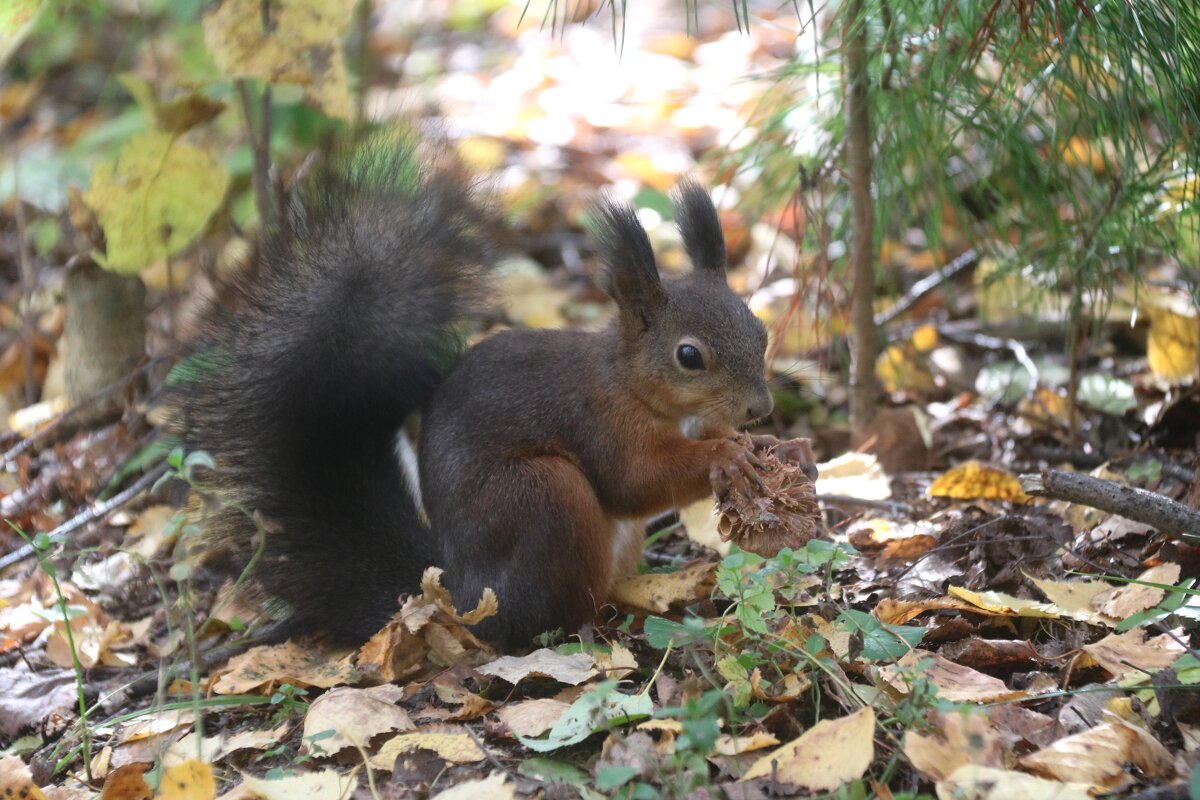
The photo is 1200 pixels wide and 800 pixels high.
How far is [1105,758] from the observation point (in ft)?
4.16

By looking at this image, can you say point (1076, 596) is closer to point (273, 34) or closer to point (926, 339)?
point (926, 339)

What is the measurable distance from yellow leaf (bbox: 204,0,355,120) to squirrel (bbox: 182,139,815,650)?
483mm

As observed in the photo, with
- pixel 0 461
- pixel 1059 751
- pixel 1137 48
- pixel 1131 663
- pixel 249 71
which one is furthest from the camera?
pixel 0 461

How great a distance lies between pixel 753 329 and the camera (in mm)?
1953

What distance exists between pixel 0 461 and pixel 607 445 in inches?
65.3

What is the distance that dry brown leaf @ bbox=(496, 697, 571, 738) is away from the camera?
4.97 feet

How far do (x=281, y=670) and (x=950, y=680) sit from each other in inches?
41.6

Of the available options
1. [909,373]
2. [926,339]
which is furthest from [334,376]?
[926,339]

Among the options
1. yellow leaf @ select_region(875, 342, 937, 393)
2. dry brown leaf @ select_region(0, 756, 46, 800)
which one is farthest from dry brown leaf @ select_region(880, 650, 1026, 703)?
yellow leaf @ select_region(875, 342, 937, 393)

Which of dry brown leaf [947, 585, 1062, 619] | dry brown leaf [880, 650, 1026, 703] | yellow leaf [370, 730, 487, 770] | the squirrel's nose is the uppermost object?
the squirrel's nose

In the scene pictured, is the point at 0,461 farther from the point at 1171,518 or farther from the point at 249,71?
the point at 1171,518

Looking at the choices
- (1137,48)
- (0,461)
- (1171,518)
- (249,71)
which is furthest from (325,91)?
(1171,518)

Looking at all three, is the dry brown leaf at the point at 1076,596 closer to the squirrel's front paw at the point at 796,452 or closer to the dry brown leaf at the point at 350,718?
the squirrel's front paw at the point at 796,452

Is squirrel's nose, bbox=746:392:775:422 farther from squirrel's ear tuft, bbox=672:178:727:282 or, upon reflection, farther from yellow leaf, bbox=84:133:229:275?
yellow leaf, bbox=84:133:229:275
